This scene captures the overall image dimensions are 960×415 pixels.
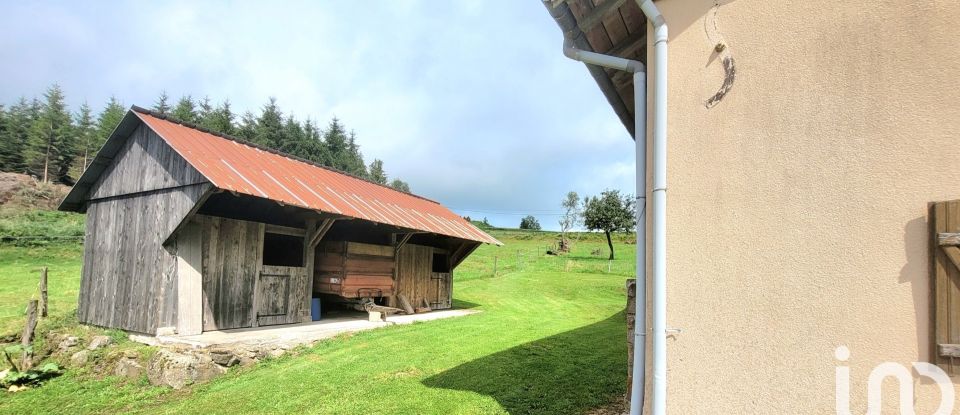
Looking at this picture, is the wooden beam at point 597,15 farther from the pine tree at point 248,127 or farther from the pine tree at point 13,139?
the pine tree at point 13,139

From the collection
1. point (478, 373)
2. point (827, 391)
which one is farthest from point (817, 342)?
point (478, 373)

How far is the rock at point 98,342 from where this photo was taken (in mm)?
8281

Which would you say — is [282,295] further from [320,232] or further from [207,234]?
[207,234]

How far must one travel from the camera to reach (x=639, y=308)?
3.40 meters

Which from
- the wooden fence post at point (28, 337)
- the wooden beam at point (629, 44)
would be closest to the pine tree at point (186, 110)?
the wooden fence post at point (28, 337)

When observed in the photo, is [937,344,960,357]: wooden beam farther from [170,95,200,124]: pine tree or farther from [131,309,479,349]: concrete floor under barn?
[170,95,200,124]: pine tree

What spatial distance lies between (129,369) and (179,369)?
111cm

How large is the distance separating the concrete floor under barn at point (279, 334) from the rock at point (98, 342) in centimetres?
39

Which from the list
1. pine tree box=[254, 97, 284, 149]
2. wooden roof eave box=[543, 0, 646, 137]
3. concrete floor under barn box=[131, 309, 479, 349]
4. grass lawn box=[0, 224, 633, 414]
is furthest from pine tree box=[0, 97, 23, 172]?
wooden roof eave box=[543, 0, 646, 137]

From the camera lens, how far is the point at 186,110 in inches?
1750

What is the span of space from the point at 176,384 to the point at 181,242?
118 inches

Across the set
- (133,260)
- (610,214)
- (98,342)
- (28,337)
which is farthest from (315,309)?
(610,214)

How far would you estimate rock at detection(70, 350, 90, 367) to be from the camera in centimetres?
790

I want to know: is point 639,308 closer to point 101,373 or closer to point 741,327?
point 741,327
